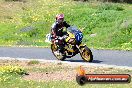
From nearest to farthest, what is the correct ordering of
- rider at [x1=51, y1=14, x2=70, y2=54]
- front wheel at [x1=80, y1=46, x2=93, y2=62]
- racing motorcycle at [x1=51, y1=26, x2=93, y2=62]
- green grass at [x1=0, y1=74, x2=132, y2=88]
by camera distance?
green grass at [x1=0, y1=74, x2=132, y2=88] → front wheel at [x1=80, y1=46, x2=93, y2=62] → racing motorcycle at [x1=51, y1=26, x2=93, y2=62] → rider at [x1=51, y1=14, x2=70, y2=54]

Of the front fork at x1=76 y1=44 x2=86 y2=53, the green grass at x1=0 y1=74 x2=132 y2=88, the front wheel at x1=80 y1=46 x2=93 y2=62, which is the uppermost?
the green grass at x1=0 y1=74 x2=132 y2=88

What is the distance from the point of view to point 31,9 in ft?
145

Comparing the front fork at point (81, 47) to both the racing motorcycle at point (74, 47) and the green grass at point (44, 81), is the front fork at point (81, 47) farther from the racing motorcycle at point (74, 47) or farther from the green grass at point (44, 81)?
the green grass at point (44, 81)

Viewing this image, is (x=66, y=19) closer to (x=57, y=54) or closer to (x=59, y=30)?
(x=57, y=54)

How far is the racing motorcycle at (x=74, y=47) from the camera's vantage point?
1773 centimetres

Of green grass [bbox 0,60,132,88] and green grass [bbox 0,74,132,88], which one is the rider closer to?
green grass [bbox 0,60,132,88]

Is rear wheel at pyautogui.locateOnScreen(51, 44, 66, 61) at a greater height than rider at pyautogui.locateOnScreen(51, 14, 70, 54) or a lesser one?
lesser

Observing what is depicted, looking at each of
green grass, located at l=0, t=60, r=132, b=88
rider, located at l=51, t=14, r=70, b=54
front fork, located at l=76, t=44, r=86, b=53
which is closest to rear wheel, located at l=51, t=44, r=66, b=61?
rider, located at l=51, t=14, r=70, b=54

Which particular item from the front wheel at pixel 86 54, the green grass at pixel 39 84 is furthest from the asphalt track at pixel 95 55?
the green grass at pixel 39 84

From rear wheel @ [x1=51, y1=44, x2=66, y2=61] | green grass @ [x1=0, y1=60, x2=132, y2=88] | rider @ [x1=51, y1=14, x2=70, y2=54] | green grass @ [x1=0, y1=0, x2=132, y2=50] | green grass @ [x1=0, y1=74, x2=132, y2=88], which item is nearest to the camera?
green grass @ [x1=0, y1=74, x2=132, y2=88]

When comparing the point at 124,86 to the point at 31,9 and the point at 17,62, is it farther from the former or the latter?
the point at 31,9

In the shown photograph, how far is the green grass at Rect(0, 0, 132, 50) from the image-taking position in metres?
28.2

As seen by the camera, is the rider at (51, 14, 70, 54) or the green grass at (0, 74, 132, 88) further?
the rider at (51, 14, 70, 54)

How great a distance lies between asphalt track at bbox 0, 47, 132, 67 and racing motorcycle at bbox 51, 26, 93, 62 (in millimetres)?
353
